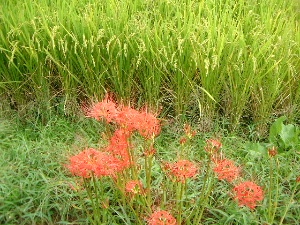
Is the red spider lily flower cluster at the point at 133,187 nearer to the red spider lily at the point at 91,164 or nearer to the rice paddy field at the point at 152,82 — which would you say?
the red spider lily at the point at 91,164

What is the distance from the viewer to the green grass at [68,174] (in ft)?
7.53

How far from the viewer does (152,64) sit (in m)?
2.98

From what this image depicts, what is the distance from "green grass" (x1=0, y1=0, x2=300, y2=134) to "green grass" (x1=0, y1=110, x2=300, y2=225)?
0.16m

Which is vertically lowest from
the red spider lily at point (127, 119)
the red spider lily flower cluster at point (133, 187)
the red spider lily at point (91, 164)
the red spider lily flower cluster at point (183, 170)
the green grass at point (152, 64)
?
the green grass at point (152, 64)

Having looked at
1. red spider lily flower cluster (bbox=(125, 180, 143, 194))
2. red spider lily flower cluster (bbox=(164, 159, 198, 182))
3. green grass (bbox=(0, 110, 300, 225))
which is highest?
red spider lily flower cluster (bbox=(164, 159, 198, 182))

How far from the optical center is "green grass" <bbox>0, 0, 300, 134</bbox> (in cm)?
295

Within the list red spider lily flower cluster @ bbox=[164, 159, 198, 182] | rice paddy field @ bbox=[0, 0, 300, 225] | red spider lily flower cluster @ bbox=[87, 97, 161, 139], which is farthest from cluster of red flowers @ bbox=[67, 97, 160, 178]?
rice paddy field @ bbox=[0, 0, 300, 225]

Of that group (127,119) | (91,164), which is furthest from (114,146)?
(91,164)

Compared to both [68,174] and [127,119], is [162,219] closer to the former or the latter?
[127,119]

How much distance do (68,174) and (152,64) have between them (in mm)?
797

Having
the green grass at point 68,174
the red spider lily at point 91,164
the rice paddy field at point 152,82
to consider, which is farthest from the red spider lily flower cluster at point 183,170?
the rice paddy field at point 152,82

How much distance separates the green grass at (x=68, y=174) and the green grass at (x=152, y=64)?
16 cm

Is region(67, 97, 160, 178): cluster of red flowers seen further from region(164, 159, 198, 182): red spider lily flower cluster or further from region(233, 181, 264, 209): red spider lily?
region(233, 181, 264, 209): red spider lily

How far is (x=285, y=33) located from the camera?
125 inches
